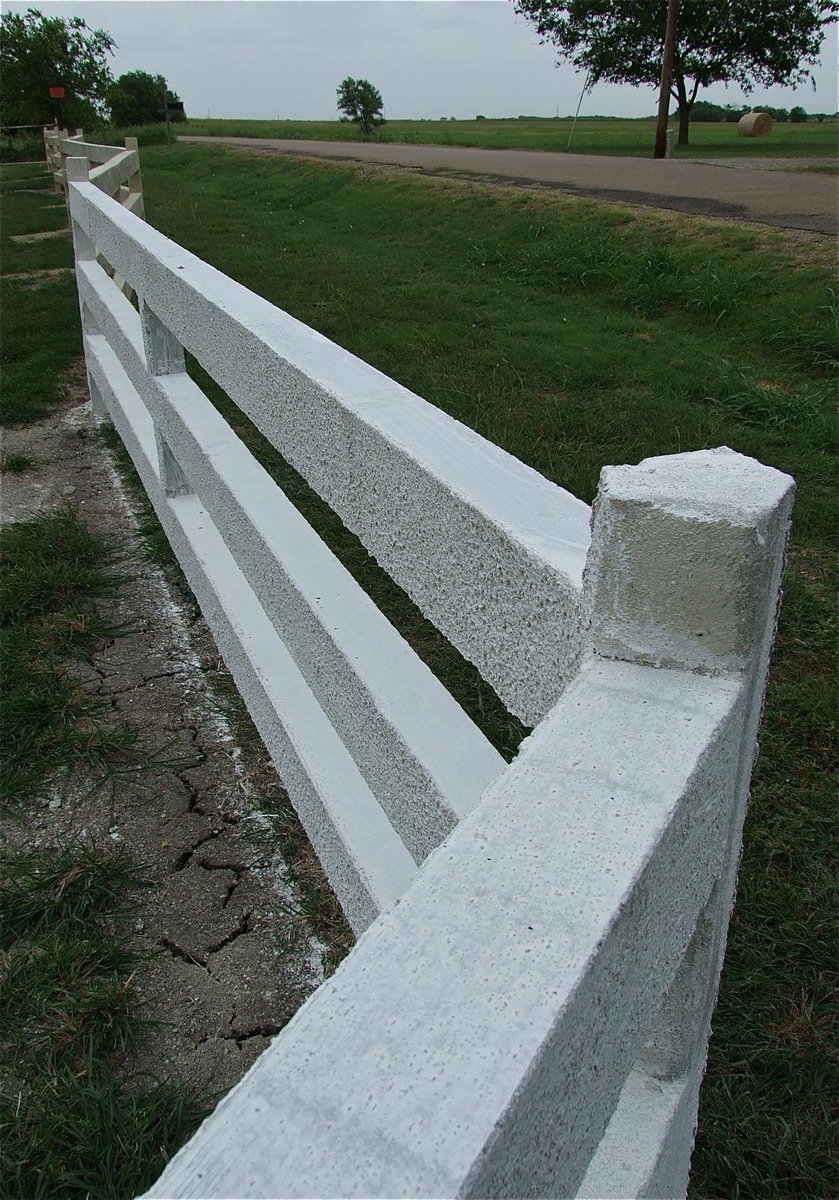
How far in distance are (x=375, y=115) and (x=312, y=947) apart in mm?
39631

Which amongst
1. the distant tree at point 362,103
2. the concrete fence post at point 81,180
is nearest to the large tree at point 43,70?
the distant tree at point 362,103

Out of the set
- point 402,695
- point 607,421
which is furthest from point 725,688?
point 607,421

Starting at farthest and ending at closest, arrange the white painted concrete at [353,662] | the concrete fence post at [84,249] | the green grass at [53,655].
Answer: the concrete fence post at [84,249], the green grass at [53,655], the white painted concrete at [353,662]

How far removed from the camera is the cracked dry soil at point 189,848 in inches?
72.8

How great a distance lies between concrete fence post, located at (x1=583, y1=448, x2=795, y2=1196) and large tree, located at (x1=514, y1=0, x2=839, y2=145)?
3209cm

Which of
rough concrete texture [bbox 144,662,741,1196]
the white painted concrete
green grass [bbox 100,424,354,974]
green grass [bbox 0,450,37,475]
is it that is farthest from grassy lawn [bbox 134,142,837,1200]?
green grass [bbox 0,450,37,475]

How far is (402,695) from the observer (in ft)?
4.99

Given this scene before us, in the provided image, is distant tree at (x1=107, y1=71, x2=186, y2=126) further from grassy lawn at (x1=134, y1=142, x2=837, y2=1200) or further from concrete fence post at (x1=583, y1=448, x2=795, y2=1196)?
concrete fence post at (x1=583, y1=448, x2=795, y2=1196)

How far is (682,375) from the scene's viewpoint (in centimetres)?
556

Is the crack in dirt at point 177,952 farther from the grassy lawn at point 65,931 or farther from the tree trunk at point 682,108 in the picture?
the tree trunk at point 682,108

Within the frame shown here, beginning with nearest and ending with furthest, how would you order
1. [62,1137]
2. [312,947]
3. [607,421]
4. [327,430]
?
[327,430]
[62,1137]
[312,947]
[607,421]

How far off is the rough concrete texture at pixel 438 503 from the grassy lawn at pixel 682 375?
1.19 m

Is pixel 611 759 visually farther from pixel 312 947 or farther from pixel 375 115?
pixel 375 115

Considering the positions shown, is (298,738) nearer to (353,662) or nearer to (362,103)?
(353,662)
